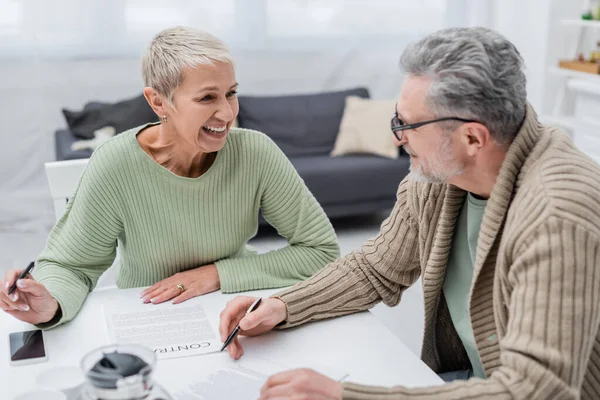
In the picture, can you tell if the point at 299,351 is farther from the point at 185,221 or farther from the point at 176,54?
the point at 176,54

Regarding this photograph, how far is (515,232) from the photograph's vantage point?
3.81ft

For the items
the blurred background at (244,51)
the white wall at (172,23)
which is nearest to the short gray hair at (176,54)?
the blurred background at (244,51)

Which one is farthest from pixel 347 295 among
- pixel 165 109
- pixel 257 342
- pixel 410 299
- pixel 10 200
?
pixel 10 200

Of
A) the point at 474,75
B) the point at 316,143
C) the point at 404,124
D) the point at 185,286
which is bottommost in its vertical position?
the point at 316,143

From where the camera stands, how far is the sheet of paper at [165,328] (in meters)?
1.40

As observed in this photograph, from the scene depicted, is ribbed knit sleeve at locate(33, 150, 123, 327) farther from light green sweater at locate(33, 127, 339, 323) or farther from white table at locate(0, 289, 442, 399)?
white table at locate(0, 289, 442, 399)

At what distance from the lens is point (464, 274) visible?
4.94ft

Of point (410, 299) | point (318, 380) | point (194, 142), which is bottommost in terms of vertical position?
point (410, 299)

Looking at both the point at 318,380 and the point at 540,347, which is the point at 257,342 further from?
the point at 540,347

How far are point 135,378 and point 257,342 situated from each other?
0.46 metres

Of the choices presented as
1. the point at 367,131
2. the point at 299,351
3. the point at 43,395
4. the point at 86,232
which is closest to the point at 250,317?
the point at 299,351

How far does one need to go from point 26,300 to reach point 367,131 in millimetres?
3186

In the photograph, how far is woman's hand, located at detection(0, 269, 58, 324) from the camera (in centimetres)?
145

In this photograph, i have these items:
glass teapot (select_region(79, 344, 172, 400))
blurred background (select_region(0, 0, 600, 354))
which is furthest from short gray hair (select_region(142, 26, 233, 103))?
blurred background (select_region(0, 0, 600, 354))
